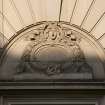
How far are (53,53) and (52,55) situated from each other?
5cm

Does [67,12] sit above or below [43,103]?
above

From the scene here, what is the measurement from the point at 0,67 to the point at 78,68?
1676 mm

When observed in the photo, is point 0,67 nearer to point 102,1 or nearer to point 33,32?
point 33,32

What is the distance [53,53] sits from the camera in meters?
9.47

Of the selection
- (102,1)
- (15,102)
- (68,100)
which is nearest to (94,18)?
(102,1)

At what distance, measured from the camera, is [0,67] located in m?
9.34

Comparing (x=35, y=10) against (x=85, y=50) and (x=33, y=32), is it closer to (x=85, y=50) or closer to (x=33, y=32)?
(x=33, y=32)

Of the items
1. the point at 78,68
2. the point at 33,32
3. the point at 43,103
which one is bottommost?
the point at 43,103

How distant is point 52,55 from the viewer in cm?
946

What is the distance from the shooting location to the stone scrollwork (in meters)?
9.30

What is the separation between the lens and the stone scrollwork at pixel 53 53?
30.5 feet

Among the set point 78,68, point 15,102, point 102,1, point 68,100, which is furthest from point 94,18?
point 15,102

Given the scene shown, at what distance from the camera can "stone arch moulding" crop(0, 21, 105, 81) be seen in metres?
9.26

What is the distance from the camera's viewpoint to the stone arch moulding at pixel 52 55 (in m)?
9.26
